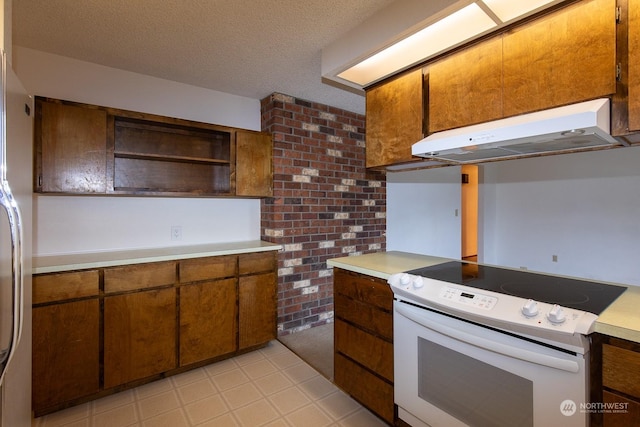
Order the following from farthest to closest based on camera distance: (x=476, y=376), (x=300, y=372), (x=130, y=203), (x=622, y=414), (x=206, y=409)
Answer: (x=130, y=203)
(x=300, y=372)
(x=206, y=409)
(x=476, y=376)
(x=622, y=414)

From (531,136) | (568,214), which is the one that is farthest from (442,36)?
(568,214)

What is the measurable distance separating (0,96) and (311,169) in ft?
7.72

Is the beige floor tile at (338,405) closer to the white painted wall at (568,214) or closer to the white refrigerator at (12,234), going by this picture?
the white refrigerator at (12,234)

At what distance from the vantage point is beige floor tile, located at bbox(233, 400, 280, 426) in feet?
5.94

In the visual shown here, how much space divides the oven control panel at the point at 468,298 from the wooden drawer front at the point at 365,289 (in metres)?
0.34

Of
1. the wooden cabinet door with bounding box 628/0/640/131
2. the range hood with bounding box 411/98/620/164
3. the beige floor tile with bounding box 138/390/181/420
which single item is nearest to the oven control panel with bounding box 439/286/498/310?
the range hood with bounding box 411/98/620/164

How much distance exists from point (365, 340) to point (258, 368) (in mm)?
1053

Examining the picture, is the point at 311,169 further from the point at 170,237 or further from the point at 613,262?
the point at 613,262

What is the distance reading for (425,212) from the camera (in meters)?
4.33

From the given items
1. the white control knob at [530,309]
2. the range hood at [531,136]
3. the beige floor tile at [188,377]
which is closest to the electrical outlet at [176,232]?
the beige floor tile at [188,377]

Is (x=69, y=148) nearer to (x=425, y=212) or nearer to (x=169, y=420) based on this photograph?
(x=169, y=420)

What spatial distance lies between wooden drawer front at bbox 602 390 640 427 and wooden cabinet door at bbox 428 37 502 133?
3.91 ft

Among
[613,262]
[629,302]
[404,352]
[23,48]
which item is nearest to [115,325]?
[404,352]

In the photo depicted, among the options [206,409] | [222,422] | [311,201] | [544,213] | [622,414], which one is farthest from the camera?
[544,213]
